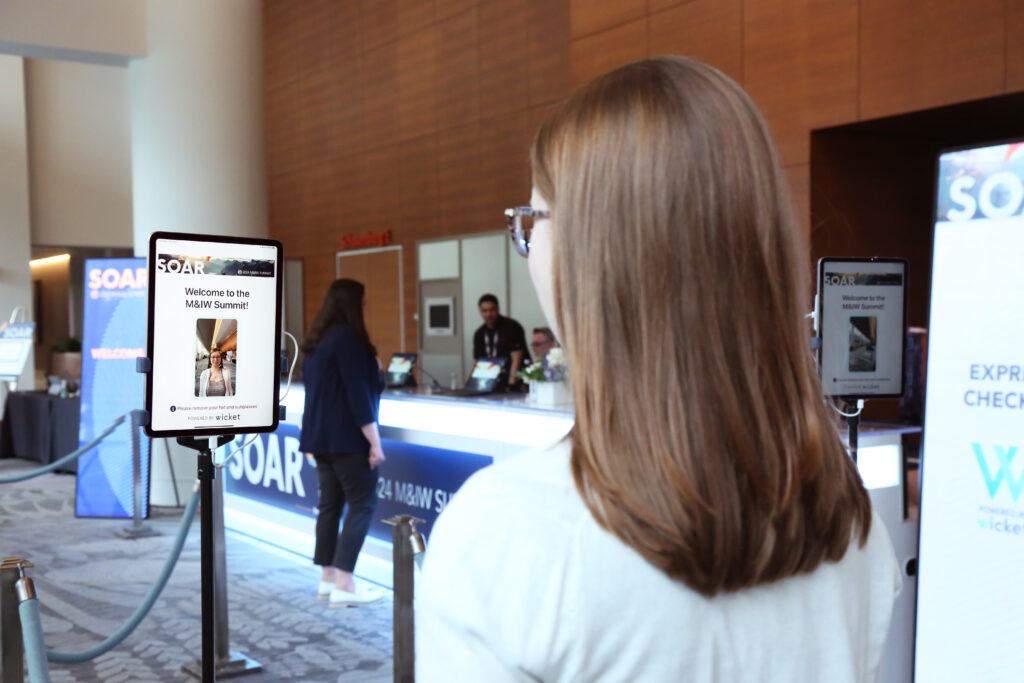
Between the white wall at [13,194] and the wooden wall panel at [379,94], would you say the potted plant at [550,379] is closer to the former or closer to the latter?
the wooden wall panel at [379,94]

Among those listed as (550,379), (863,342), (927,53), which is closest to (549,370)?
(550,379)

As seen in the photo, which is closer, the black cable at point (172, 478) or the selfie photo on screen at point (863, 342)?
the selfie photo on screen at point (863, 342)

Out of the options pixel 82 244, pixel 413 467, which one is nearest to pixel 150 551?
pixel 413 467

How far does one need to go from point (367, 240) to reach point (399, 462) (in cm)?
689

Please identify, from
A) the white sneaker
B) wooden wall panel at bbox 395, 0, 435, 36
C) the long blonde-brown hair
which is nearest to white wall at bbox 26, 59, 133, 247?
wooden wall panel at bbox 395, 0, 435, 36

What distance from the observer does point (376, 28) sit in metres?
11.8

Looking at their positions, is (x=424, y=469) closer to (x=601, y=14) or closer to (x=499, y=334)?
(x=499, y=334)

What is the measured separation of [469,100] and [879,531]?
998 centimetres

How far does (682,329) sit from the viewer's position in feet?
2.35

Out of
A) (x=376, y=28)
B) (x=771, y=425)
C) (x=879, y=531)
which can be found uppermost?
(x=376, y=28)

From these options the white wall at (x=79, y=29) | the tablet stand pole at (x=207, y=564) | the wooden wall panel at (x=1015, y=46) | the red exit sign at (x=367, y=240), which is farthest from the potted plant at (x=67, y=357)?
the wooden wall panel at (x=1015, y=46)

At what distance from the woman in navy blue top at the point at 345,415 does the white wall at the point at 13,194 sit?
34.1 feet

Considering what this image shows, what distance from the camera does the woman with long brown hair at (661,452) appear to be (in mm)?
668

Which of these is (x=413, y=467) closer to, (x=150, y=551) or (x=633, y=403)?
(x=150, y=551)
